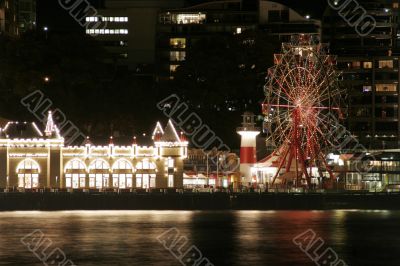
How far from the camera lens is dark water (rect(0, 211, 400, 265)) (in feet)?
220

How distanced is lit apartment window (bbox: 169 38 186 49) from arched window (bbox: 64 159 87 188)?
69.6 metres

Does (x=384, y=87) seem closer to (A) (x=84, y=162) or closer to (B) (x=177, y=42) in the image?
(B) (x=177, y=42)

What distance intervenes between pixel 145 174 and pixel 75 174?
6.84 meters

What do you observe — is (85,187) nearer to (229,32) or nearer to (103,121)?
(103,121)

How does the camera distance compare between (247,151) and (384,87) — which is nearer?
(247,151)

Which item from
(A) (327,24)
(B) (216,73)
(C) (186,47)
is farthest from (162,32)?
(B) (216,73)

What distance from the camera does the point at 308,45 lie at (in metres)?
107

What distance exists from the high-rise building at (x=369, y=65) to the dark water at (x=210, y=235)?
69.2 meters

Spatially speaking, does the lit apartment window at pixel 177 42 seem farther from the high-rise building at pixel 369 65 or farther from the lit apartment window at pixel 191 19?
the high-rise building at pixel 369 65

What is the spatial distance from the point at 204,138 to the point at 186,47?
4742 centimetres

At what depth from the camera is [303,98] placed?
4277 inches

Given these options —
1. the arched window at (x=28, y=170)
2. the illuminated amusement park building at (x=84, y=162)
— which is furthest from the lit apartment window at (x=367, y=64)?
the arched window at (x=28, y=170)

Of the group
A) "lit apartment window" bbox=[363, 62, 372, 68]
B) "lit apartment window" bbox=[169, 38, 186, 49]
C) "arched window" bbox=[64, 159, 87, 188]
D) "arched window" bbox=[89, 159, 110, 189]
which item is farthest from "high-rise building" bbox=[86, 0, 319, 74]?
"arched window" bbox=[64, 159, 87, 188]

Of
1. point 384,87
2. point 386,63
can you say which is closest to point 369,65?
point 386,63
